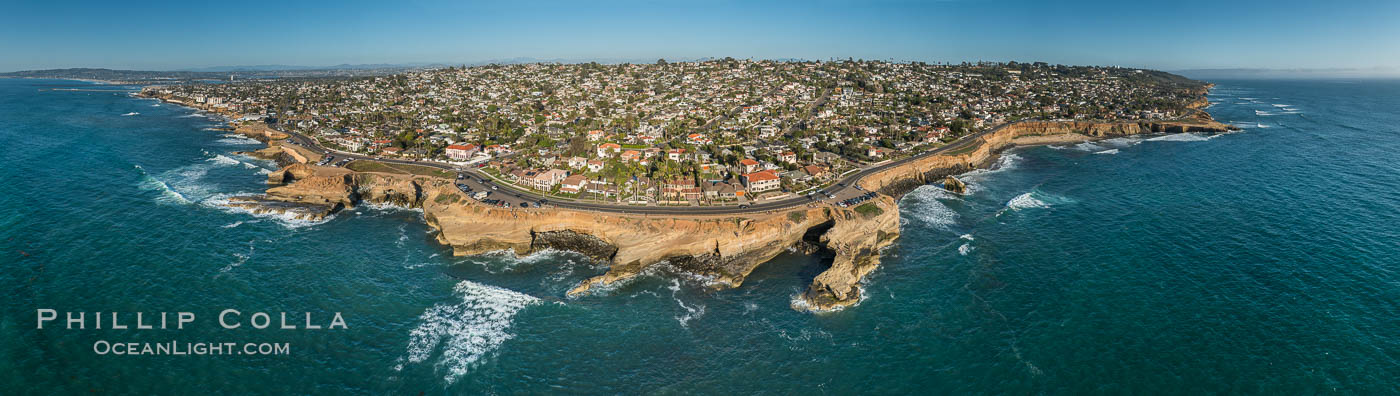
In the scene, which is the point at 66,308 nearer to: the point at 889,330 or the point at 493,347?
the point at 493,347

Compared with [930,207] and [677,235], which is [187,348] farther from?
[930,207]

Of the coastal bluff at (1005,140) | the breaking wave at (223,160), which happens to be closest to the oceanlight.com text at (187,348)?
the coastal bluff at (1005,140)

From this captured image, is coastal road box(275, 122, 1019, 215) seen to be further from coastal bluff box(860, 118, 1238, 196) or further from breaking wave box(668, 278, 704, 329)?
breaking wave box(668, 278, 704, 329)

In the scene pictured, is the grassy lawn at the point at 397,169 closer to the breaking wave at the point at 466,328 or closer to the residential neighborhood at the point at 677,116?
the residential neighborhood at the point at 677,116

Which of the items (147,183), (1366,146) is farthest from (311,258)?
(1366,146)

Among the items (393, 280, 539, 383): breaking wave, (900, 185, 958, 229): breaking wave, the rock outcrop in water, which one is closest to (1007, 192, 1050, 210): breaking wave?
the rock outcrop in water

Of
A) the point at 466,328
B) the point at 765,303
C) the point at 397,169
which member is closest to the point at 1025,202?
the point at 765,303
